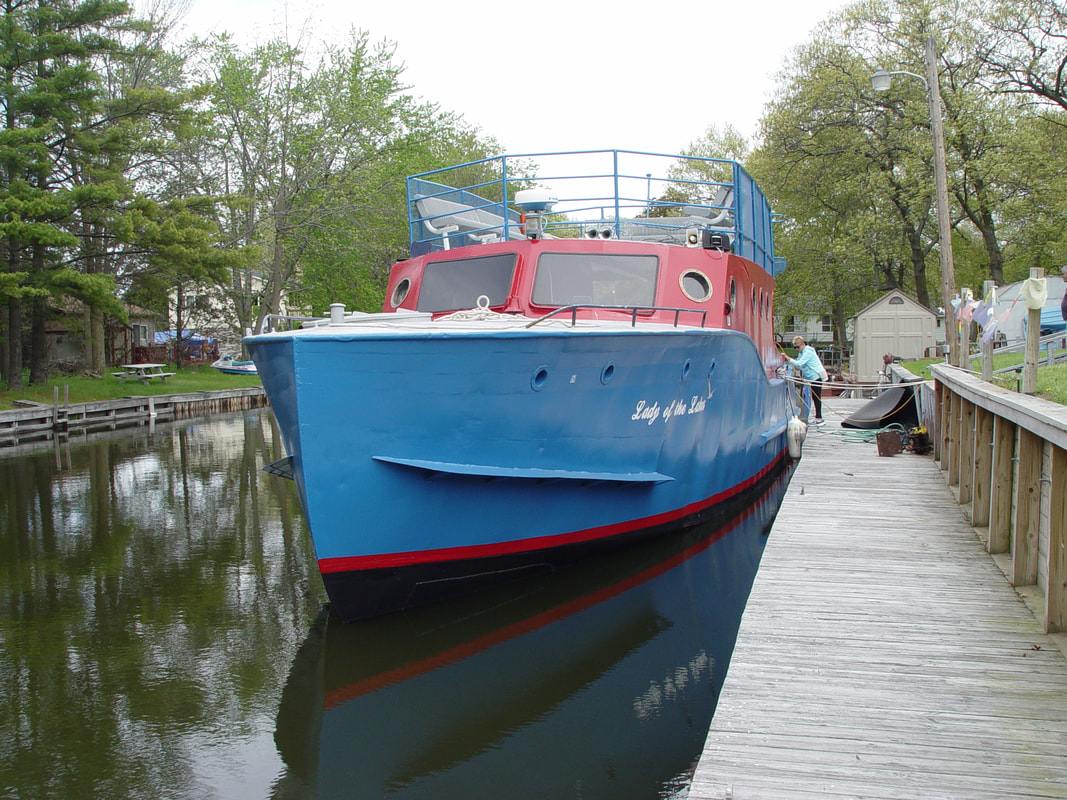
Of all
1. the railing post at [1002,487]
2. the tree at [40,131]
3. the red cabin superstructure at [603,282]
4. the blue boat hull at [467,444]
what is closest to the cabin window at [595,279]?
the red cabin superstructure at [603,282]

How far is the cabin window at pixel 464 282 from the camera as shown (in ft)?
30.7

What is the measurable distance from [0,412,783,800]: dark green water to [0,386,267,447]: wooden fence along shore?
1234 centimetres

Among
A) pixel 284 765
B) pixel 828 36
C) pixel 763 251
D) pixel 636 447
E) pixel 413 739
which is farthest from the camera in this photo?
pixel 828 36

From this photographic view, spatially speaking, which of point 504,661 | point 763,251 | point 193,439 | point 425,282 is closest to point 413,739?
point 504,661

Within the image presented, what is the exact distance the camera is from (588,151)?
370 inches

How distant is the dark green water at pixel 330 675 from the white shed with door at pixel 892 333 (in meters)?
18.4

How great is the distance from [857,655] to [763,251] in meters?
8.95

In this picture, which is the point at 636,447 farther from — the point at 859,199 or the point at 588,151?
the point at 859,199

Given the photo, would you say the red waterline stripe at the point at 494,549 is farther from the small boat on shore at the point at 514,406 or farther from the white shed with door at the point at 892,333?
the white shed with door at the point at 892,333

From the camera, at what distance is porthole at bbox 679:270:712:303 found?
374 inches

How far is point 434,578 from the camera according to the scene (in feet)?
23.3

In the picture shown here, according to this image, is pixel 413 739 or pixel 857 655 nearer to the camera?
pixel 857 655

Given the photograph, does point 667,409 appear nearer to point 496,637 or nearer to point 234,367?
point 496,637

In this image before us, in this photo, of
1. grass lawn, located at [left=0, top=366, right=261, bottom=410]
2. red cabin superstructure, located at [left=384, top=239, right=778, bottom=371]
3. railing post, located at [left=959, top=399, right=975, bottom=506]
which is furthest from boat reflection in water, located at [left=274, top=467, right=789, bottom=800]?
grass lawn, located at [left=0, top=366, right=261, bottom=410]
